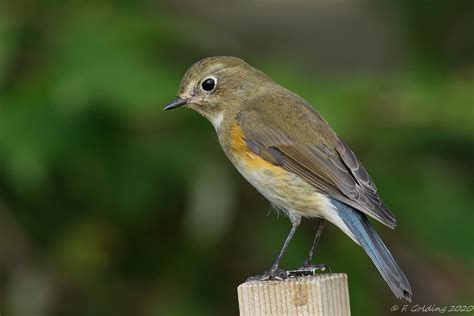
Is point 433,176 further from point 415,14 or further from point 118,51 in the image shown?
point 118,51

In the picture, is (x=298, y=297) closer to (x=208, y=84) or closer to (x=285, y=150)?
(x=285, y=150)

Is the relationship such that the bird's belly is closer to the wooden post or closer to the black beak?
the black beak

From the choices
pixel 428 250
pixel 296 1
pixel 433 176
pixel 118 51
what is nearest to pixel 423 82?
pixel 433 176

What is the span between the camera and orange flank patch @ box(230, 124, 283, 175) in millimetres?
4160

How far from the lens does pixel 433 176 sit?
5.27 meters

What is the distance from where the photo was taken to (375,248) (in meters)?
3.61

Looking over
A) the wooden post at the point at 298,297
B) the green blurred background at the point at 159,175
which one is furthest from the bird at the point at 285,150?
the wooden post at the point at 298,297

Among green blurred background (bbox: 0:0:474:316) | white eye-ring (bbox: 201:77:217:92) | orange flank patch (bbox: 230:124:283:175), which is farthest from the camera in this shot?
green blurred background (bbox: 0:0:474:316)

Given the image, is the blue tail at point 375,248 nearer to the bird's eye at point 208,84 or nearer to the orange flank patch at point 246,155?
the orange flank patch at point 246,155

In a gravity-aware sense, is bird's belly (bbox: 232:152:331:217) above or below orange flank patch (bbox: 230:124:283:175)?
below

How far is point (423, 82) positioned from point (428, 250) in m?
0.92

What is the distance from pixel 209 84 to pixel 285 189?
78 cm

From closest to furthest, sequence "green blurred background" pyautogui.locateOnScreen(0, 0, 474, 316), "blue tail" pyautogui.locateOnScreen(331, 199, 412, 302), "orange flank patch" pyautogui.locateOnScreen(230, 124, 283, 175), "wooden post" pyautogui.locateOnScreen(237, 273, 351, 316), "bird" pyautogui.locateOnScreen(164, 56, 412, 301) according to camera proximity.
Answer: "wooden post" pyautogui.locateOnScreen(237, 273, 351, 316) → "blue tail" pyautogui.locateOnScreen(331, 199, 412, 302) → "bird" pyautogui.locateOnScreen(164, 56, 412, 301) → "orange flank patch" pyautogui.locateOnScreen(230, 124, 283, 175) → "green blurred background" pyautogui.locateOnScreen(0, 0, 474, 316)

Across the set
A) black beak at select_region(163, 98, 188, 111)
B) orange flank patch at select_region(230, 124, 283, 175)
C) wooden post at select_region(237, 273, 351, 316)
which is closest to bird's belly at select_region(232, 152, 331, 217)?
orange flank patch at select_region(230, 124, 283, 175)
